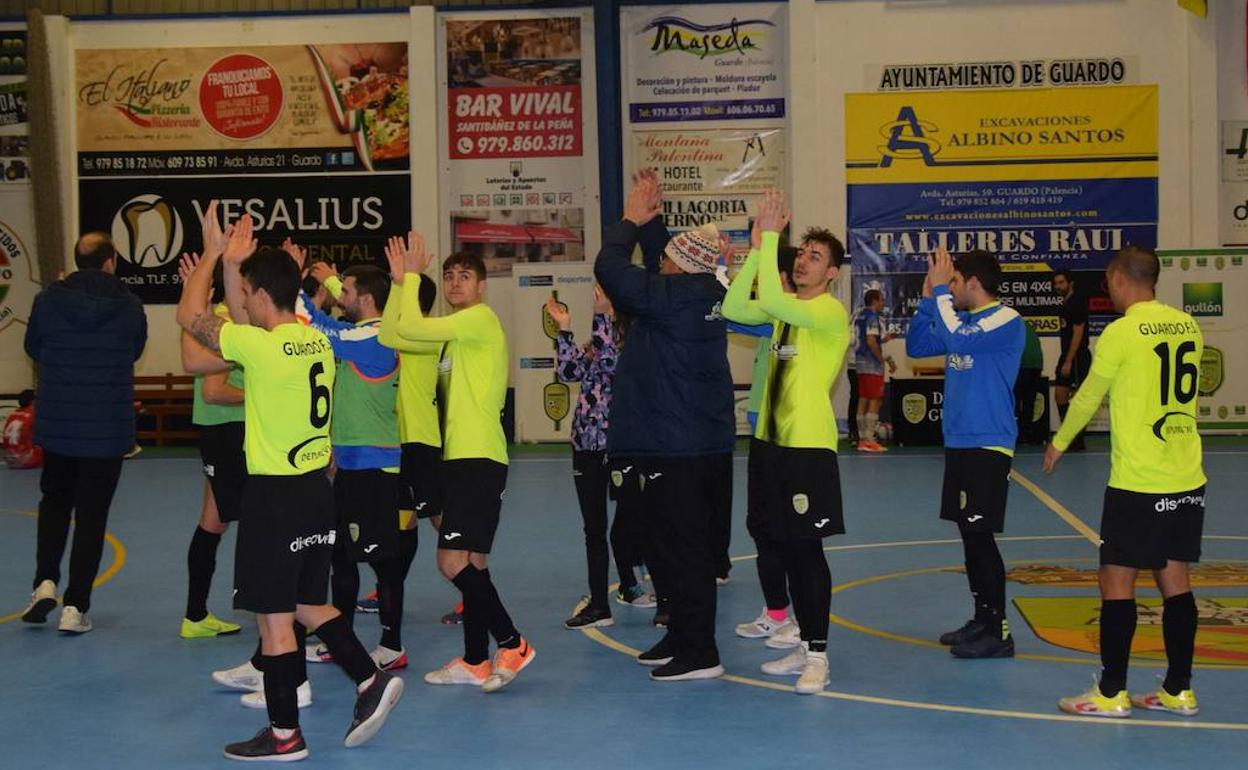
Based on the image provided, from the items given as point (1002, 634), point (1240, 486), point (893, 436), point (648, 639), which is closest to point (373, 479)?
point (648, 639)

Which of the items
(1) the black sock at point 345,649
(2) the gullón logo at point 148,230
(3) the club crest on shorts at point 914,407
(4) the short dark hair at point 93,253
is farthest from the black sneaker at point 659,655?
(2) the gullón logo at point 148,230

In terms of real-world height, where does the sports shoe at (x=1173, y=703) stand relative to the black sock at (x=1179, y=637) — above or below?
below

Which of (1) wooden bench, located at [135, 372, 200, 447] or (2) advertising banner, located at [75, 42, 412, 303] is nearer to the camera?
(1) wooden bench, located at [135, 372, 200, 447]

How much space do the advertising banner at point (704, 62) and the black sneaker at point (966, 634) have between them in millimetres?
13015

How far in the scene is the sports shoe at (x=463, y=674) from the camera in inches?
287

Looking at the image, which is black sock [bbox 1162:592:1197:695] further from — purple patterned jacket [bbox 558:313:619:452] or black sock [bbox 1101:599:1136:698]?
purple patterned jacket [bbox 558:313:619:452]

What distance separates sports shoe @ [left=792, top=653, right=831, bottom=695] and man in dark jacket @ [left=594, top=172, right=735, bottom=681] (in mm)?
532

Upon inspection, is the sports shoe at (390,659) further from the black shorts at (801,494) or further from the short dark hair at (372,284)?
the black shorts at (801,494)

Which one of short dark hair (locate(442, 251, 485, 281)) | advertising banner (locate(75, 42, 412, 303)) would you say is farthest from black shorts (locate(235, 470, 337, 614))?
advertising banner (locate(75, 42, 412, 303))

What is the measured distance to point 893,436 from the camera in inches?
727

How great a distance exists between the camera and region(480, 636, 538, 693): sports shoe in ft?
23.4

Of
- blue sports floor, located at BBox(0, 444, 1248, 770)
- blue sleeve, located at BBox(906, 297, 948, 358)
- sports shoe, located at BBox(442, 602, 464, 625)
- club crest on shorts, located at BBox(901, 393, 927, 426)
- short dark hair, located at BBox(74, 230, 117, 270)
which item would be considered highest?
short dark hair, located at BBox(74, 230, 117, 270)

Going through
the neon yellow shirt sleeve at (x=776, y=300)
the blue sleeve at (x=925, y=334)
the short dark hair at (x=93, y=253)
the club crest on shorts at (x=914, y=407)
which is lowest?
the club crest on shorts at (x=914, y=407)

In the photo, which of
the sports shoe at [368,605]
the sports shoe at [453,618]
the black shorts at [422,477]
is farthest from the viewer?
the sports shoe at [368,605]
